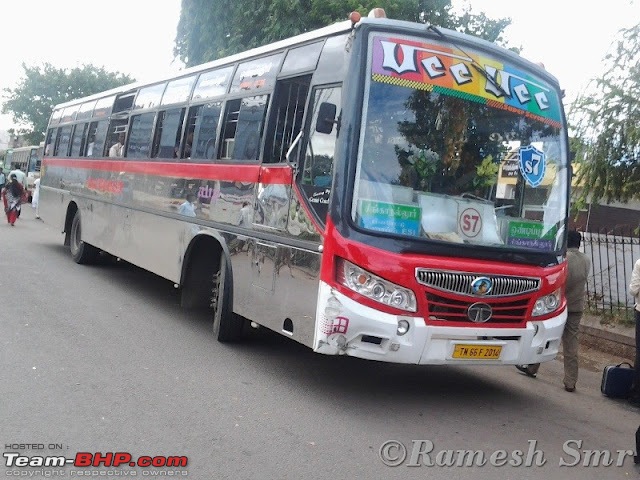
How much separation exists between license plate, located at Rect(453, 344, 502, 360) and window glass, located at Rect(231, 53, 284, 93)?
3.24 metres

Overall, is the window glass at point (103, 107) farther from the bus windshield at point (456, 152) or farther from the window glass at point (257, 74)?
the bus windshield at point (456, 152)

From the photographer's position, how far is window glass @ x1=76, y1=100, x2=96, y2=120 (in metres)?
14.4

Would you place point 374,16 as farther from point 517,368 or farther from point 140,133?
point 140,133

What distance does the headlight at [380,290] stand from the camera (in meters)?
5.96

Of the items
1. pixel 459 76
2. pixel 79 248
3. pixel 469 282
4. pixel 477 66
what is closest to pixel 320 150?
pixel 459 76

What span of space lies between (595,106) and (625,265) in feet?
7.78

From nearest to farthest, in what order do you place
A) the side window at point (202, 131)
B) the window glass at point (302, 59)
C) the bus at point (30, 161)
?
the window glass at point (302, 59)
the side window at point (202, 131)
the bus at point (30, 161)

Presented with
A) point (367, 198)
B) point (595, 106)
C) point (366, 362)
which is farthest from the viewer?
Result: point (595, 106)

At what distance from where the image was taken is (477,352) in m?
6.29

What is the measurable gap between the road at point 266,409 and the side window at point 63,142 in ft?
22.2

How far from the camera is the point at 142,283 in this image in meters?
12.6

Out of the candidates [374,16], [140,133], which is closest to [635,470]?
[374,16]

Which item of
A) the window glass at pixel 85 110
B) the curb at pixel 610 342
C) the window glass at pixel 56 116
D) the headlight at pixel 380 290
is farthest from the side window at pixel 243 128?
the window glass at pixel 56 116

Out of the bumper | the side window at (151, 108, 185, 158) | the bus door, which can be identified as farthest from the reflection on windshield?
the side window at (151, 108, 185, 158)
